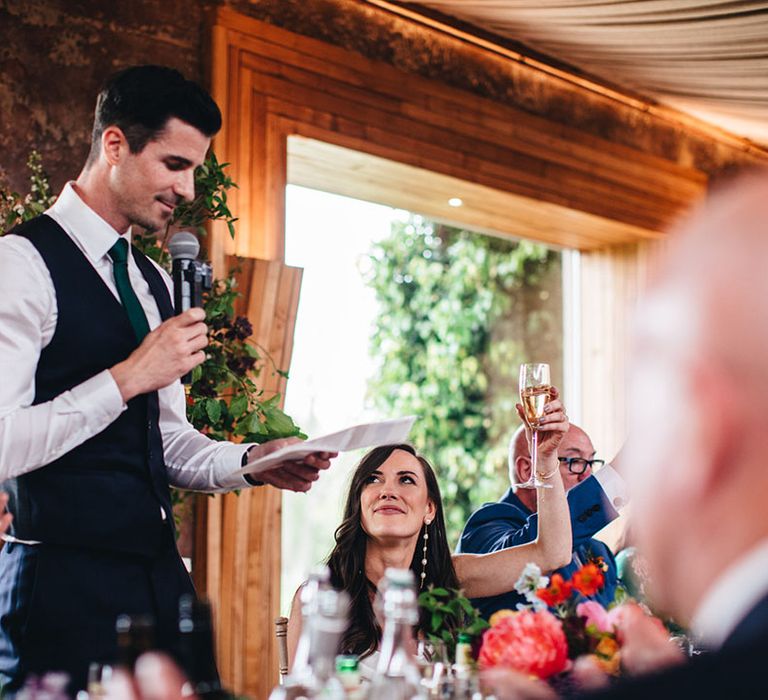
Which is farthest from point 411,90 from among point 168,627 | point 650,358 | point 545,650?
point 650,358

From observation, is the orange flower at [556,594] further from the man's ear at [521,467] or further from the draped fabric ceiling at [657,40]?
the draped fabric ceiling at [657,40]

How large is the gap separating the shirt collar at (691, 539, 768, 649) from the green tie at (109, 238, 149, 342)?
1519mm

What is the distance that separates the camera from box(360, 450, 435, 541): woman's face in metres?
2.78

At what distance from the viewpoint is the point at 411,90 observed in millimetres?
5059

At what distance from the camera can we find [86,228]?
6.58ft

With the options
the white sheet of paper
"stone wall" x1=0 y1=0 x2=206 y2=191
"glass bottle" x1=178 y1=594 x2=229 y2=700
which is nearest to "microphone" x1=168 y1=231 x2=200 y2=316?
the white sheet of paper

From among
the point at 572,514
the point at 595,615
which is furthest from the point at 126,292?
the point at 572,514

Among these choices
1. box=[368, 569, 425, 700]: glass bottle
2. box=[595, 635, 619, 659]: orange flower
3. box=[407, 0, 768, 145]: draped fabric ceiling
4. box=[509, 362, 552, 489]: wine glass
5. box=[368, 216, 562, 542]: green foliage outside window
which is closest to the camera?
box=[368, 569, 425, 700]: glass bottle

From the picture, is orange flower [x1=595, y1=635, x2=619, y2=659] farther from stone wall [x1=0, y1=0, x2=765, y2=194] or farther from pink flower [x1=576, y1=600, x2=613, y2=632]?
stone wall [x1=0, y1=0, x2=765, y2=194]

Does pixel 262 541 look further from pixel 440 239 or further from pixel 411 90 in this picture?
pixel 440 239

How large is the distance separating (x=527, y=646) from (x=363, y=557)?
4.77 ft

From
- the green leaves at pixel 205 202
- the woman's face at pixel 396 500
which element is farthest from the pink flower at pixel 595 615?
the green leaves at pixel 205 202

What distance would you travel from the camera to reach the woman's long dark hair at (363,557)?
2592mm

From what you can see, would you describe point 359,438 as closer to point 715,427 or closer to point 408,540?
point 408,540
